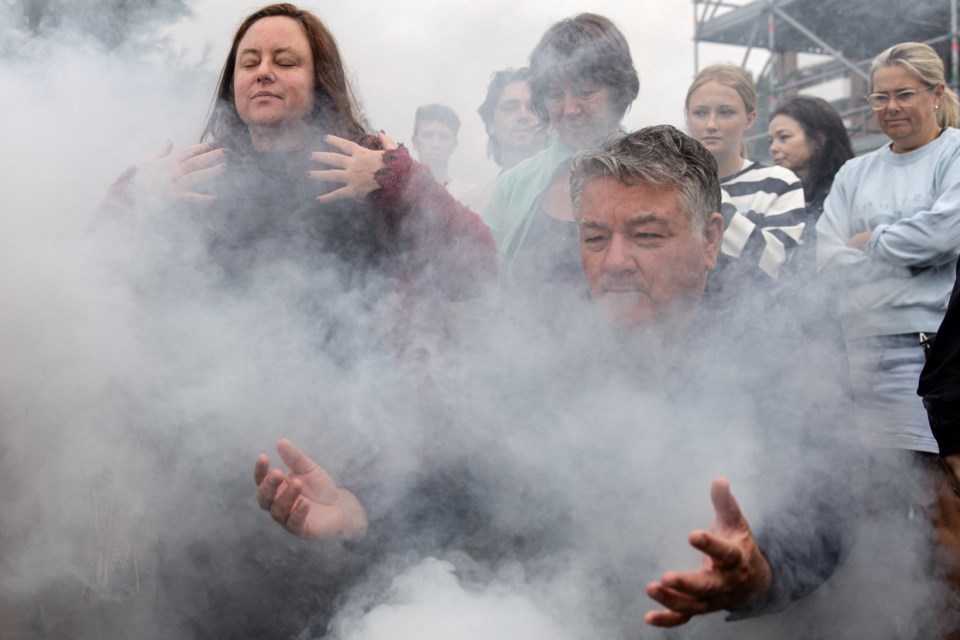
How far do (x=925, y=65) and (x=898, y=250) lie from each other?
702 millimetres

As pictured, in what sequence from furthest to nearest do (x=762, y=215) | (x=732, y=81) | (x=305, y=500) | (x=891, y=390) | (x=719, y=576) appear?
(x=732, y=81)
(x=762, y=215)
(x=891, y=390)
(x=305, y=500)
(x=719, y=576)

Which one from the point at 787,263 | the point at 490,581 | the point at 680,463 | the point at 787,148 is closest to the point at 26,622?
the point at 490,581

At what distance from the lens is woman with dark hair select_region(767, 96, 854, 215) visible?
346cm

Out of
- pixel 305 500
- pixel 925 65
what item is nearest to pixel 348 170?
pixel 305 500

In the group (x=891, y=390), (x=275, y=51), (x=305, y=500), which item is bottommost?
(x=891, y=390)

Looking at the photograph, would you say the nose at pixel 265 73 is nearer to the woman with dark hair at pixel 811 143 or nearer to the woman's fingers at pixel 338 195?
the woman's fingers at pixel 338 195

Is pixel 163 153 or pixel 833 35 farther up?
pixel 833 35

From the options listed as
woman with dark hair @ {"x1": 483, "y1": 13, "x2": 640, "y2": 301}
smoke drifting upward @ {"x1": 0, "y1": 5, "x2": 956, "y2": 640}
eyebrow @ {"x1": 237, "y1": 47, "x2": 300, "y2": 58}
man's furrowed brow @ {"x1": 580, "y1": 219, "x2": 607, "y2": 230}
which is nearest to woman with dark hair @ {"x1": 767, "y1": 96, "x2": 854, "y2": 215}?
woman with dark hair @ {"x1": 483, "y1": 13, "x2": 640, "y2": 301}

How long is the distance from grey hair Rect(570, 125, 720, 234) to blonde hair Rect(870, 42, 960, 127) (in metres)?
1.19

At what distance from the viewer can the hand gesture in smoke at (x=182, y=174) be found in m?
2.29

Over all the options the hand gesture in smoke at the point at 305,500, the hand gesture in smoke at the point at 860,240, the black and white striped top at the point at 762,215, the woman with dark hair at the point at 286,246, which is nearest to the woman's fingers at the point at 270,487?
→ the hand gesture in smoke at the point at 305,500

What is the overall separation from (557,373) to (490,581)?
56 cm

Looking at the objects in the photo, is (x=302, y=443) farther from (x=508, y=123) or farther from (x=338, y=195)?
(x=508, y=123)

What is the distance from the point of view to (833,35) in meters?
3.95
